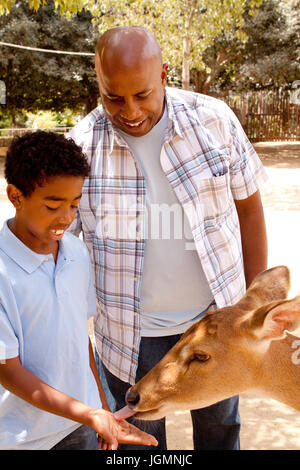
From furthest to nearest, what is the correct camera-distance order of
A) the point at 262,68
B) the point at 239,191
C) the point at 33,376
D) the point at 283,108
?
the point at 283,108, the point at 262,68, the point at 239,191, the point at 33,376

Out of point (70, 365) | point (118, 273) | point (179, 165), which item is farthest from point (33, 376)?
point (179, 165)

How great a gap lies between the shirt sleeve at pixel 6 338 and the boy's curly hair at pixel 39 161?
0.50 m

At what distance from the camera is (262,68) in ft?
75.1

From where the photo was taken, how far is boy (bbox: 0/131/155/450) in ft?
6.70

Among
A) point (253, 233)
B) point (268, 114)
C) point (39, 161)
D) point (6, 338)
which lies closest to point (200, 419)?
point (253, 233)

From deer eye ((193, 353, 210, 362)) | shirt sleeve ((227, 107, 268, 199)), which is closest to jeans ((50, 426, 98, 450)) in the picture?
deer eye ((193, 353, 210, 362))

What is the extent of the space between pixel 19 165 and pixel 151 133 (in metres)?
0.81

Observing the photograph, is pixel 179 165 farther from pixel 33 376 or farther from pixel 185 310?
pixel 33 376

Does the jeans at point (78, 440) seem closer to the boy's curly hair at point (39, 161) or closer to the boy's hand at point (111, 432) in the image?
the boy's hand at point (111, 432)

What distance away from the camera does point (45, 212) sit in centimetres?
221

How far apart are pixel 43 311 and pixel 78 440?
60cm

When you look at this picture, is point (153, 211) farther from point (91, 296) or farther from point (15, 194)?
point (15, 194)

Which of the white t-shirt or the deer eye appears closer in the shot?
the deer eye

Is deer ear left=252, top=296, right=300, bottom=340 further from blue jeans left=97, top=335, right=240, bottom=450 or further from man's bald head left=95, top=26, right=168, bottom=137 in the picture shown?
man's bald head left=95, top=26, right=168, bottom=137
